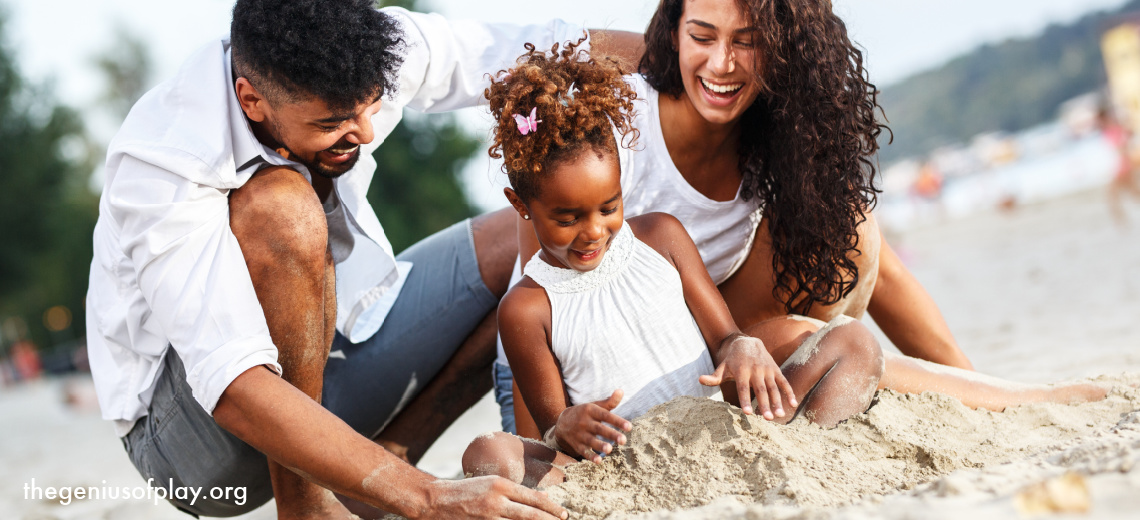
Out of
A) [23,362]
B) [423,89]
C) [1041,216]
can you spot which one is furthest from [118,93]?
[423,89]

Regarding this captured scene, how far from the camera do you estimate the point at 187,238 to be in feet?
6.77

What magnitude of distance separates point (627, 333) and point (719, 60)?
90cm

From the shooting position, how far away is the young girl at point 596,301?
7.09ft

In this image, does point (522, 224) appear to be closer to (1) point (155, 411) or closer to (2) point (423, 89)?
(2) point (423, 89)

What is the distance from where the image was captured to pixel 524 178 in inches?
89.2

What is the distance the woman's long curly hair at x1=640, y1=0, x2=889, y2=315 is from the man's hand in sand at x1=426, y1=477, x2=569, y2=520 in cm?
118

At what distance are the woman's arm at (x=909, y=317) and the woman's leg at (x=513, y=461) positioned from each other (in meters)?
1.57

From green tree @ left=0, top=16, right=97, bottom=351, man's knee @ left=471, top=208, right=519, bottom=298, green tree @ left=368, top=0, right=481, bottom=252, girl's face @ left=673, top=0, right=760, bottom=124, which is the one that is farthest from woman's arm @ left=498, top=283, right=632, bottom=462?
green tree @ left=0, top=16, right=97, bottom=351

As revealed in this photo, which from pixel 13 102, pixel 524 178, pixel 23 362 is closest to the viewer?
pixel 524 178

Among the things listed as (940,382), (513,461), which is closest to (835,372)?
(940,382)

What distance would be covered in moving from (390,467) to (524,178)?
33.0 inches

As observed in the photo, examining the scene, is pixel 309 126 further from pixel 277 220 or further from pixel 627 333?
pixel 627 333

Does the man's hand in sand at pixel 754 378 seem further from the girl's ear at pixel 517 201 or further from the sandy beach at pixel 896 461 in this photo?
the girl's ear at pixel 517 201

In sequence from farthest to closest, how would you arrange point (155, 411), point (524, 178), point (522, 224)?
point (522, 224)
point (155, 411)
point (524, 178)
